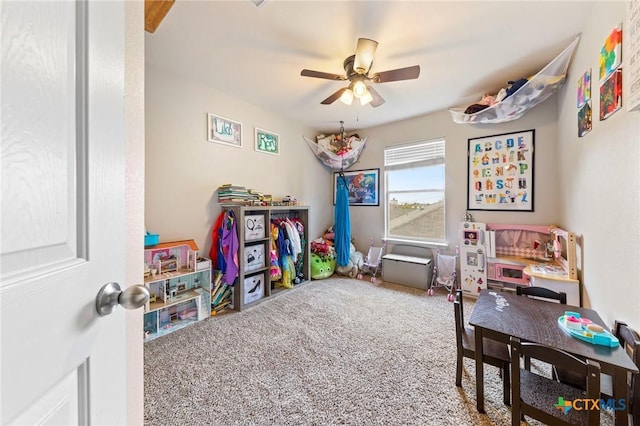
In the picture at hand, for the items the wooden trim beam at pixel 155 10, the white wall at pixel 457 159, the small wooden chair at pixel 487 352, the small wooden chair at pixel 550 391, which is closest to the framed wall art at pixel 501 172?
the white wall at pixel 457 159

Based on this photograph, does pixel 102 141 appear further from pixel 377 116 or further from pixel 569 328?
pixel 377 116

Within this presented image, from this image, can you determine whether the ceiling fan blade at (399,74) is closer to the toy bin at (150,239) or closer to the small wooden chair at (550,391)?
the small wooden chair at (550,391)

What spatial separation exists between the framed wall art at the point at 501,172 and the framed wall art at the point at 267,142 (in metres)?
2.86

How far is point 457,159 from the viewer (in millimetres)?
3557

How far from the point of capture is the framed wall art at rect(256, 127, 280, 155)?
11.7 feet

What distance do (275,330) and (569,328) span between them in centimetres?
218

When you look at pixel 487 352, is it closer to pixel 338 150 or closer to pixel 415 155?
pixel 415 155

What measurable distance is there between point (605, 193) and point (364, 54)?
2004 mm

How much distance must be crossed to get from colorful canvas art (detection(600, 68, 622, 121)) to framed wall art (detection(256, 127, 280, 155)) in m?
3.41

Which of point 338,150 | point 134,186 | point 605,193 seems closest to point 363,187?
point 338,150

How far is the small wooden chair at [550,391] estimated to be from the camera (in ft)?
3.23

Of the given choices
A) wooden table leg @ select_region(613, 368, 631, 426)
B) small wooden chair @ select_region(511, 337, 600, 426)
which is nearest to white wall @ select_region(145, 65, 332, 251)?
small wooden chair @ select_region(511, 337, 600, 426)

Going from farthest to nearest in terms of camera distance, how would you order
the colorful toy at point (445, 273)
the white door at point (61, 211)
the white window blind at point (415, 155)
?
the white window blind at point (415, 155) < the colorful toy at point (445, 273) < the white door at point (61, 211)

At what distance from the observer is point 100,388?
1.69 feet
